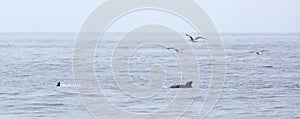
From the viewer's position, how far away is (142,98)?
119 feet

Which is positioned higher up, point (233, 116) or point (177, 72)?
point (177, 72)

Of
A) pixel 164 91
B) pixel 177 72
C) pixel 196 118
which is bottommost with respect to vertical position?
pixel 196 118

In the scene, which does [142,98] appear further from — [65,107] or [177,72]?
[177,72]

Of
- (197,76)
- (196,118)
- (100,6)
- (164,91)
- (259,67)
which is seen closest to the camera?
(100,6)

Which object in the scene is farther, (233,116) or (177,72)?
(177,72)

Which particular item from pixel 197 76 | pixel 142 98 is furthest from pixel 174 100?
pixel 197 76

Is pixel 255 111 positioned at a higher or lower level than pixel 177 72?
lower

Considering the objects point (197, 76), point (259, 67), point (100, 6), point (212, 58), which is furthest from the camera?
point (212, 58)

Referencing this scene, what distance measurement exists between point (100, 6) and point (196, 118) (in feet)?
21.2

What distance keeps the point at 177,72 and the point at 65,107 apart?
19.3 m

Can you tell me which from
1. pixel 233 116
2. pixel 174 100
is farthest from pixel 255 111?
pixel 174 100

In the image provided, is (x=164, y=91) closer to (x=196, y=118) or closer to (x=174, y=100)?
(x=174, y=100)

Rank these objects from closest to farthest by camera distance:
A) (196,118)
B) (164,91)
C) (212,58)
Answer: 1. (196,118)
2. (164,91)
3. (212,58)

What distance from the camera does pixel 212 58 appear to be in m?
67.2
